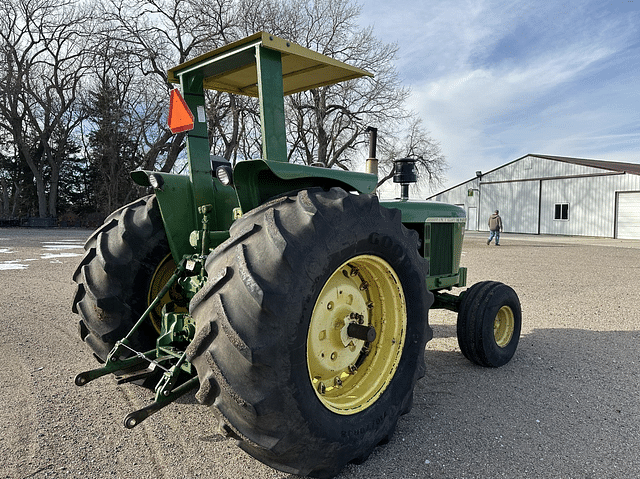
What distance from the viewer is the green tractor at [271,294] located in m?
1.95

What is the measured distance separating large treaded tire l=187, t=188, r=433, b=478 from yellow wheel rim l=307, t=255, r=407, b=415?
0.86 ft

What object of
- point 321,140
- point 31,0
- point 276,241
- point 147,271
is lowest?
point 147,271

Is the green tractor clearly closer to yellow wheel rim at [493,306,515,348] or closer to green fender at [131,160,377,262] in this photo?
green fender at [131,160,377,262]

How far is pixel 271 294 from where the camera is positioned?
1919mm

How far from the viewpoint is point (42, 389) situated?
3402 mm

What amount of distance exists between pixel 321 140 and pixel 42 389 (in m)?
26.3

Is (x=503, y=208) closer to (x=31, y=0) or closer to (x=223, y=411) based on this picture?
(x=31, y=0)

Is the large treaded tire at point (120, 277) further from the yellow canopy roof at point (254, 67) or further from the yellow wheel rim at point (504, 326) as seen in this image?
the yellow wheel rim at point (504, 326)

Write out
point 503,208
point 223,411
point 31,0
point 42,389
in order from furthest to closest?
point 503,208
point 31,0
point 42,389
point 223,411

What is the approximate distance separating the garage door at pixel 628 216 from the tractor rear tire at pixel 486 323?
27.6m

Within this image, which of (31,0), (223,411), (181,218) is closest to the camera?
(223,411)

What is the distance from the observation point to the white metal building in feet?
89.6

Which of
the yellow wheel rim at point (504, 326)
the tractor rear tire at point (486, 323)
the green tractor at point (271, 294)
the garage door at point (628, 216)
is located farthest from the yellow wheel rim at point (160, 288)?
the garage door at point (628, 216)

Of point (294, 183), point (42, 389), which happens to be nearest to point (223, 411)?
point (294, 183)
